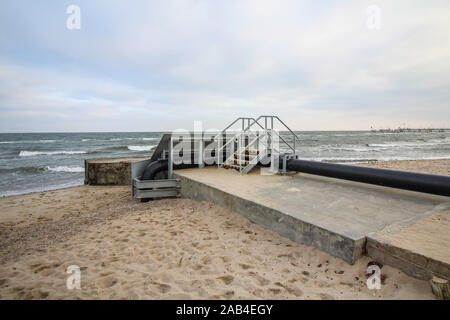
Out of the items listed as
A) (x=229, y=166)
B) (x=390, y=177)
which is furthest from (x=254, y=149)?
(x=390, y=177)

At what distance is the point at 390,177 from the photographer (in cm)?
552

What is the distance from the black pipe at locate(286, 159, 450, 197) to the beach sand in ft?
9.86

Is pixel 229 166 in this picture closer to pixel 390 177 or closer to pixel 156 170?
pixel 156 170

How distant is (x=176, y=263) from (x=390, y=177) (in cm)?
498

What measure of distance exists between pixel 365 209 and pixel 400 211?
59 cm

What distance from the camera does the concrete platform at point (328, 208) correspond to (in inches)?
132

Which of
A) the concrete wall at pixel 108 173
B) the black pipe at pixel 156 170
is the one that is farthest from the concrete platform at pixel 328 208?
the concrete wall at pixel 108 173

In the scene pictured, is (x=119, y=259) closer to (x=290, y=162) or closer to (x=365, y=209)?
(x=365, y=209)

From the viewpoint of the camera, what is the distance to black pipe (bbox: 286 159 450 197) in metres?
4.92

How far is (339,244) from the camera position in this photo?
3352 mm

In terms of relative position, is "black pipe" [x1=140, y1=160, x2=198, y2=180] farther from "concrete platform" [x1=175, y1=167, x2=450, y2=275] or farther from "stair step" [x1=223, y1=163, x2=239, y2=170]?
"stair step" [x1=223, y1=163, x2=239, y2=170]

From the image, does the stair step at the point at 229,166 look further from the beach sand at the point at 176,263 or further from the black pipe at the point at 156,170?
the beach sand at the point at 176,263

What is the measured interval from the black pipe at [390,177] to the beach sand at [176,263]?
3.01 metres
